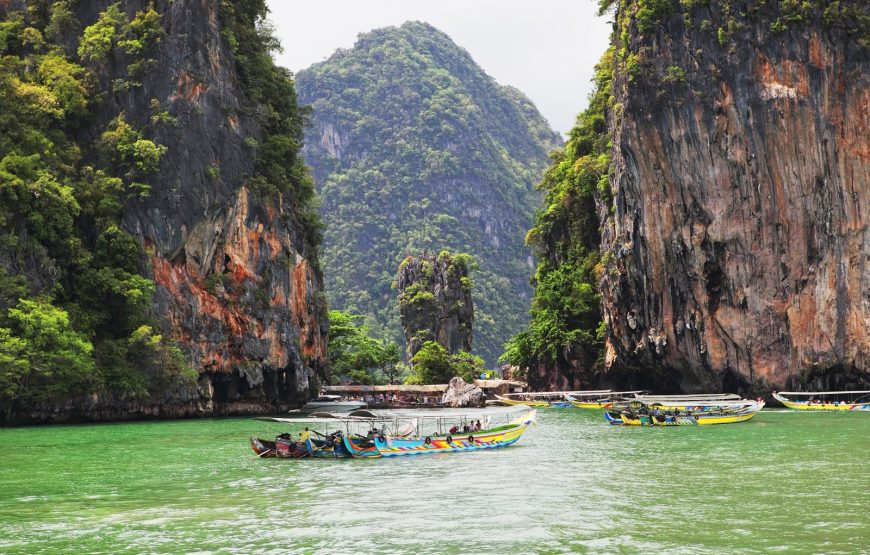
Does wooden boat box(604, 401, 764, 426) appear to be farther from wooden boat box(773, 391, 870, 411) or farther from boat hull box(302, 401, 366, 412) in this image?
boat hull box(302, 401, 366, 412)

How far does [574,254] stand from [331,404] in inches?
959

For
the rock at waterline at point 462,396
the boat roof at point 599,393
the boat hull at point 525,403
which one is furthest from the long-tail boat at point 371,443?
the rock at waterline at point 462,396

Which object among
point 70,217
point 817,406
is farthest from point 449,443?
point 817,406

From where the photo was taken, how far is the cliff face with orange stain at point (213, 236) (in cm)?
4872

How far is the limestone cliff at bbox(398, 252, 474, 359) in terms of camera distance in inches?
3974

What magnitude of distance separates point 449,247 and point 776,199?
129338 mm

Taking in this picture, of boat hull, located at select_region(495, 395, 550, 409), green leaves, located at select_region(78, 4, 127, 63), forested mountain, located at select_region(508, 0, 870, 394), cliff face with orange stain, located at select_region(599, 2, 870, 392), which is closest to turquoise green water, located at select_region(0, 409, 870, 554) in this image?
cliff face with orange stain, located at select_region(599, 2, 870, 392)

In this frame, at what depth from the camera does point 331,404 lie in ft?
211

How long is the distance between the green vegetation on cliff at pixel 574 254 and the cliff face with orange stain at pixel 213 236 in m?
22.6

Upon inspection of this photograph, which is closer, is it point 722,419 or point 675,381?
point 722,419

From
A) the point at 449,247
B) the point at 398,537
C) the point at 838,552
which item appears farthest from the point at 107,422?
the point at 449,247

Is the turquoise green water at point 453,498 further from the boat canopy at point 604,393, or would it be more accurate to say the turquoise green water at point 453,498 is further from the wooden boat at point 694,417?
the boat canopy at point 604,393

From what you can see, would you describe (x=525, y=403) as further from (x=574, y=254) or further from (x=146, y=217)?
(x=146, y=217)

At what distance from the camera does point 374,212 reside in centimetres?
18675
